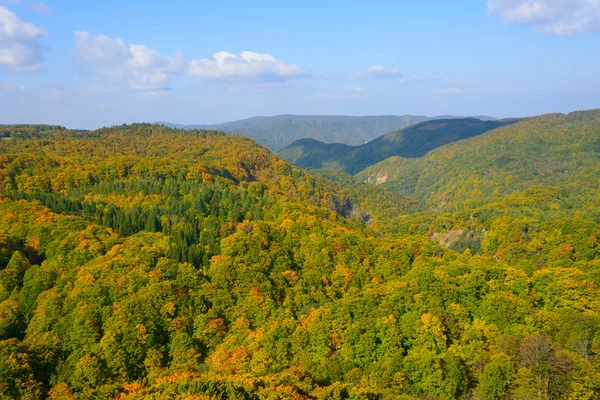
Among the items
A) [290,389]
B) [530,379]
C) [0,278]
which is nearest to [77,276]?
[0,278]

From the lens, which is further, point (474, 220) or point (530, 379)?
point (474, 220)

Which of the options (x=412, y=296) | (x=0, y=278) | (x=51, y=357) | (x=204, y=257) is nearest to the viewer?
(x=51, y=357)

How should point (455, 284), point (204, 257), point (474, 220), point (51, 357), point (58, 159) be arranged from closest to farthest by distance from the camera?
point (51, 357) → point (455, 284) → point (204, 257) → point (474, 220) → point (58, 159)

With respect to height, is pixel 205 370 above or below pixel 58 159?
below

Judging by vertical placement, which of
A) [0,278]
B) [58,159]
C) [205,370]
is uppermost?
[58,159]

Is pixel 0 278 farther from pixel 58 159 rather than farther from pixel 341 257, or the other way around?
pixel 58 159

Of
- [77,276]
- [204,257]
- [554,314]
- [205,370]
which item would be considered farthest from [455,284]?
[77,276]

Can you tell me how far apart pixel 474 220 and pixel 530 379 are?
10742 cm

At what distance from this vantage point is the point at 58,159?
15388 cm

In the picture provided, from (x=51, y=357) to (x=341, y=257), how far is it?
167 ft

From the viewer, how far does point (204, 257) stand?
85750 millimetres

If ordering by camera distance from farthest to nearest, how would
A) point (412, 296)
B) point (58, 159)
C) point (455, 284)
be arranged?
point (58, 159)
point (455, 284)
point (412, 296)

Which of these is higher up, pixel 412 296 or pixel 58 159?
pixel 58 159

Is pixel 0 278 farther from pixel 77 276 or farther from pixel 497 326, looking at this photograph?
pixel 497 326
